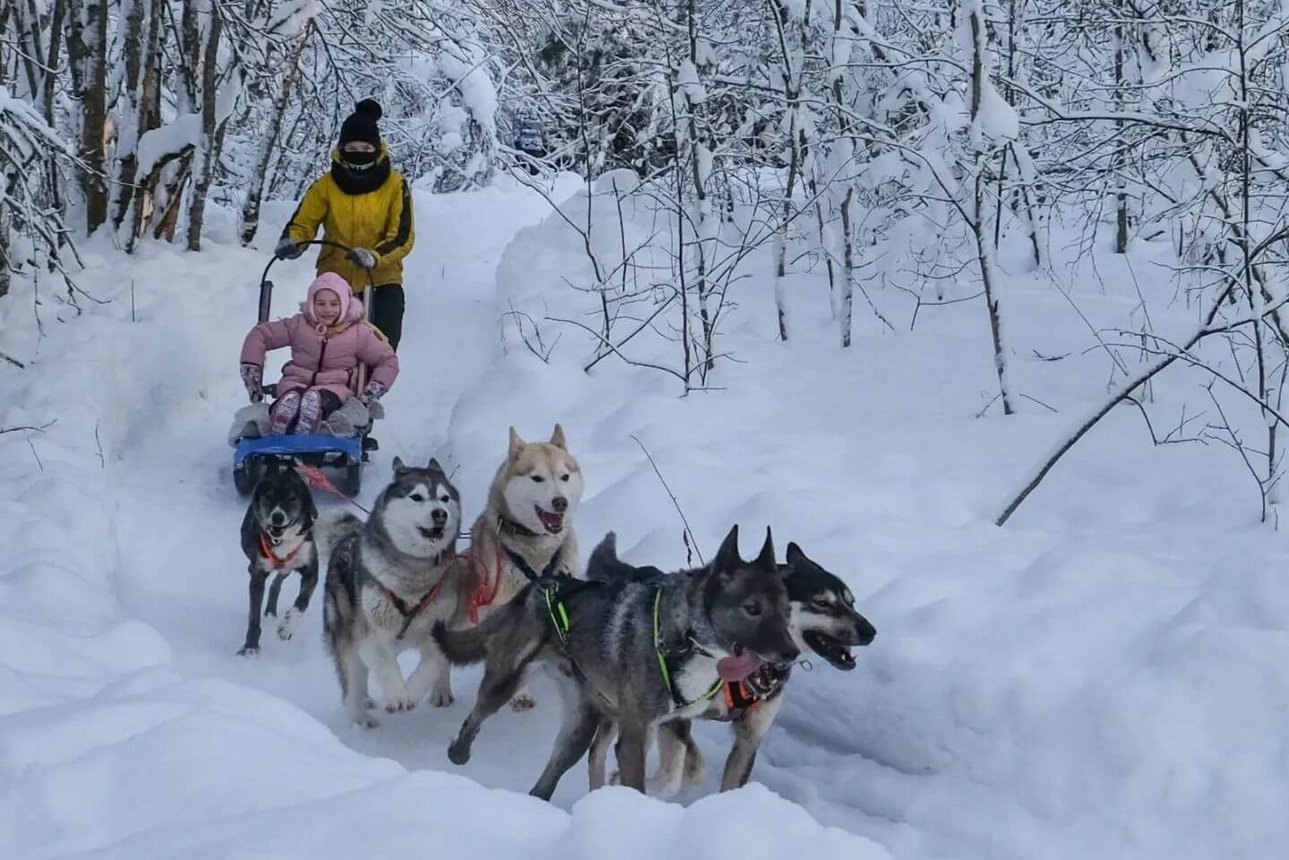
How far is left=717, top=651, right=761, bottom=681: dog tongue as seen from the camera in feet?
11.8

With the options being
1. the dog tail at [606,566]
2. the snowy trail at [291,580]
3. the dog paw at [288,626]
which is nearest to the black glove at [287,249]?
the snowy trail at [291,580]

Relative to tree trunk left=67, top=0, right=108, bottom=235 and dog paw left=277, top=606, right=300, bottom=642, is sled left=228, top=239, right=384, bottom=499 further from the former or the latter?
tree trunk left=67, top=0, right=108, bottom=235

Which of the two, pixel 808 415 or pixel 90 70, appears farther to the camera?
pixel 90 70

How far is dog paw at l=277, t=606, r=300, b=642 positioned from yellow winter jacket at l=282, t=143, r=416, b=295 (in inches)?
132

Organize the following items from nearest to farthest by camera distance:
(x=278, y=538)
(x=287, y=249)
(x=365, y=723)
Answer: (x=365, y=723), (x=278, y=538), (x=287, y=249)

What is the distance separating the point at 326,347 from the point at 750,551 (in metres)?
3.26

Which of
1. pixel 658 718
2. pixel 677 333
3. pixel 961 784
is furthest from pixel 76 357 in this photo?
pixel 961 784

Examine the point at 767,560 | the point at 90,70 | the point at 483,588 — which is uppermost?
the point at 90,70

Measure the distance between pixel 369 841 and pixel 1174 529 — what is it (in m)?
3.74

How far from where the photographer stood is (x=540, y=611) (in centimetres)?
418

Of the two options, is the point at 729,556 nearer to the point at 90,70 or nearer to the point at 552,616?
the point at 552,616

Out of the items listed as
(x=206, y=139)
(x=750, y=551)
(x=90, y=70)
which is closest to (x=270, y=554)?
(x=750, y=551)

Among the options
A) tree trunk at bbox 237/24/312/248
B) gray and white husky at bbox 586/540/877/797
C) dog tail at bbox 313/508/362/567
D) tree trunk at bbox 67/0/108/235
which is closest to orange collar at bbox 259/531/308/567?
dog tail at bbox 313/508/362/567

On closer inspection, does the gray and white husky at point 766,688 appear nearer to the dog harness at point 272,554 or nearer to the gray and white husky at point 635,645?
the gray and white husky at point 635,645
